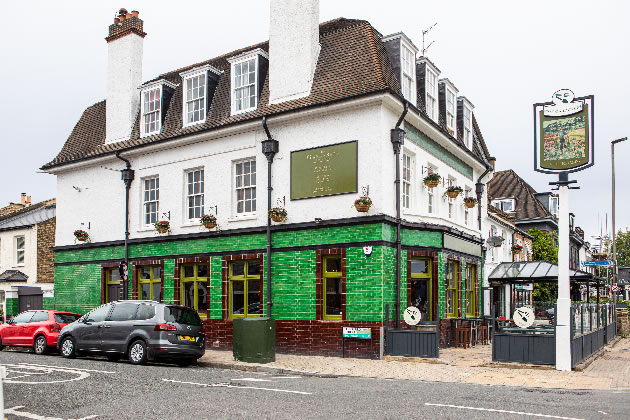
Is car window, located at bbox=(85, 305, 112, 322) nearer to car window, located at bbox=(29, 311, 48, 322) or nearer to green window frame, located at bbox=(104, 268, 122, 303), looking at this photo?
car window, located at bbox=(29, 311, 48, 322)

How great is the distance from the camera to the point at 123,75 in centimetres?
2475

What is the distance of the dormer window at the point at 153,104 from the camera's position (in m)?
23.3

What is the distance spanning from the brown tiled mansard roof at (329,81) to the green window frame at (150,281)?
4404mm

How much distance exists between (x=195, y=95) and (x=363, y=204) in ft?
27.5

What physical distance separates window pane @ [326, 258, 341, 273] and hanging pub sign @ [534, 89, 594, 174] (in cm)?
587

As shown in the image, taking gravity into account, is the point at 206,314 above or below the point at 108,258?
below

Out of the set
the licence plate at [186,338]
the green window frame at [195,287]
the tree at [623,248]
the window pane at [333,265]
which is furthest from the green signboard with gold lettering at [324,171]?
the tree at [623,248]

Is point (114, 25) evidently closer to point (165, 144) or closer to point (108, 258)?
point (165, 144)

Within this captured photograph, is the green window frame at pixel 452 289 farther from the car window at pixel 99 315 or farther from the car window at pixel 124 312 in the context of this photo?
the car window at pixel 99 315

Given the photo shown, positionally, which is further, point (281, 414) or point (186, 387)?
point (186, 387)

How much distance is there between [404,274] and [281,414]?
9914 millimetres

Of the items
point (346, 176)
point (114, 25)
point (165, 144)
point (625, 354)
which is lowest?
point (625, 354)

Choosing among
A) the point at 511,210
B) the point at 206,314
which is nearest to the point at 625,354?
the point at 206,314

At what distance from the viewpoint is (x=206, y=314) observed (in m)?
21.0
